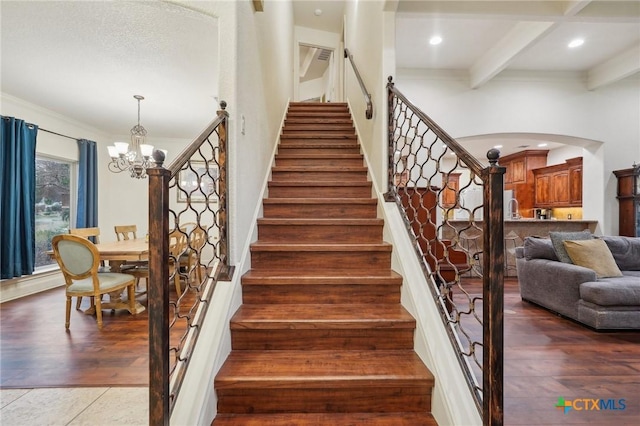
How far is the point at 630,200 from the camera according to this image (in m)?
4.63

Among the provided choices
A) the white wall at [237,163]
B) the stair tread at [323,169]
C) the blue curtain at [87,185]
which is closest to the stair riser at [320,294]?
the white wall at [237,163]

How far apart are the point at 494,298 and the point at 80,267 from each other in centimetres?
353

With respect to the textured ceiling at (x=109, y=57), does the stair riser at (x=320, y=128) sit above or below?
below

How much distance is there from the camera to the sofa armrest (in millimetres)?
2938

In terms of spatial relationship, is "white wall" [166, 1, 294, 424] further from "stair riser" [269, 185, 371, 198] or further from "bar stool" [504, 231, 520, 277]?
"bar stool" [504, 231, 520, 277]

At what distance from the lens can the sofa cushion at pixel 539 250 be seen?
11.3 feet

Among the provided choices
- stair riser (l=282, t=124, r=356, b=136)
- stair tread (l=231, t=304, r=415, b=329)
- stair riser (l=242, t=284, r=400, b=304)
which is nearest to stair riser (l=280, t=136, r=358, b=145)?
stair riser (l=282, t=124, r=356, b=136)

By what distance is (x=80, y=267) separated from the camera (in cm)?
292

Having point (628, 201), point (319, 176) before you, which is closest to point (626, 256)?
point (628, 201)

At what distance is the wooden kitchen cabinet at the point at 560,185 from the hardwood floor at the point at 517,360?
14.5 feet

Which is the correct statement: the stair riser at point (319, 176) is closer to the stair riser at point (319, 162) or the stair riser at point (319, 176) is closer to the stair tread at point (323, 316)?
the stair riser at point (319, 162)

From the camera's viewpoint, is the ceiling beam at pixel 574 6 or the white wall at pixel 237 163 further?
the ceiling beam at pixel 574 6

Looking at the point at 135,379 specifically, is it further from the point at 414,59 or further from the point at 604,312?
the point at 414,59

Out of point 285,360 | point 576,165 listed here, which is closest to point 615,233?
point 576,165
